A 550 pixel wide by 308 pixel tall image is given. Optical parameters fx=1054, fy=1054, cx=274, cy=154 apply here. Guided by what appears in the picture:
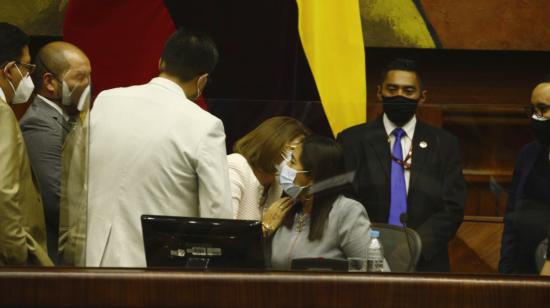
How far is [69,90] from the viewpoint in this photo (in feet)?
8.63

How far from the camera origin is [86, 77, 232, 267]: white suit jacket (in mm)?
2631

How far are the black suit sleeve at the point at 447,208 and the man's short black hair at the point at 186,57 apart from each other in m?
0.69

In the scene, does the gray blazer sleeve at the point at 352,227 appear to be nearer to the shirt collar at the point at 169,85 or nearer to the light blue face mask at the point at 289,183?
the light blue face mask at the point at 289,183

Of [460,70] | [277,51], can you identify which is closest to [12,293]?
[277,51]

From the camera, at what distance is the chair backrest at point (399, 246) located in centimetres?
244

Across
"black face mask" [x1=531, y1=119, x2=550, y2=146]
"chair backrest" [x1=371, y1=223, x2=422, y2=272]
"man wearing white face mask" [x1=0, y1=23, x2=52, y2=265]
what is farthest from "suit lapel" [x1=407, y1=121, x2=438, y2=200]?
"man wearing white face mask" [x1=0, y1=23, x2=52, y2=265]

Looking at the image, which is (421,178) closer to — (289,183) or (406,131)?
(406,131)

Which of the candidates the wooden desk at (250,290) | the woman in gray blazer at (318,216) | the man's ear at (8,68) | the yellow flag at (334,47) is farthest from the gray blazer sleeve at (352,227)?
the yellow flag at (334,47)

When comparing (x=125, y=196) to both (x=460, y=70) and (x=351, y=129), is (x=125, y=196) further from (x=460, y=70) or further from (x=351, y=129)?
(x=460, y=70)

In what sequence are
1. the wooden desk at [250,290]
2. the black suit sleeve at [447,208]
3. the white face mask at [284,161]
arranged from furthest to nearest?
the white face mask at [284,161] → the black suit sleeve at [447,208] → the wooden desk at [250,290]

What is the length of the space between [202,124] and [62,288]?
2.66 feet

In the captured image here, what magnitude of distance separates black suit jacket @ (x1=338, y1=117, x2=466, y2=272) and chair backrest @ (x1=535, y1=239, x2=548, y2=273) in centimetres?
20

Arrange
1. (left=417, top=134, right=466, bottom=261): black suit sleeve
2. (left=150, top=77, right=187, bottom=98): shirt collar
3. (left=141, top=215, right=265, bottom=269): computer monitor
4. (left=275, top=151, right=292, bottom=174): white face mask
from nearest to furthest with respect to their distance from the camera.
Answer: (left=141, top=215, right=265, bottom=269): computer monitor → (left=417, top=134, right=466, bottom=261): black suit sleeve → (left=275, top=151, right=292, bottom=174): white face mask → (left=150, top=77, right=187, bottom=98): shirt collar

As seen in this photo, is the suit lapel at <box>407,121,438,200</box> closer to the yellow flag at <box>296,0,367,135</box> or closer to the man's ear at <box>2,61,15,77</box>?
the man's ear at <box>2,61,15,77</box>
